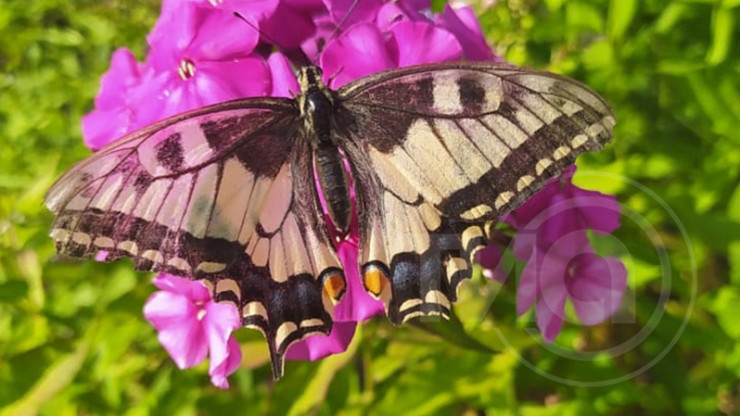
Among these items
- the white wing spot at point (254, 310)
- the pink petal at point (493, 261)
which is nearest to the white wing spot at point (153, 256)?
the white wing spot at point (254, 310)

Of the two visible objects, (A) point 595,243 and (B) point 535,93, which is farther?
(A) point 595,243

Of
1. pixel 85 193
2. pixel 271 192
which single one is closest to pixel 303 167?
pixel 271 192

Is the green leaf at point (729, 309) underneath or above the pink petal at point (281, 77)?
underneath

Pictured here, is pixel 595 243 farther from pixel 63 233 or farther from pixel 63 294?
pixel 63 294

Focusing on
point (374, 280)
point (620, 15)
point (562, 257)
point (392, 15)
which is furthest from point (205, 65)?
point (620, 15)

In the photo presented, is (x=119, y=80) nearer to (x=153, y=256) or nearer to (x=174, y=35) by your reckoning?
(x=174, y=35)

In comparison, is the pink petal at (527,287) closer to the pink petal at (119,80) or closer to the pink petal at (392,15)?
the pink petal at (392,15)
